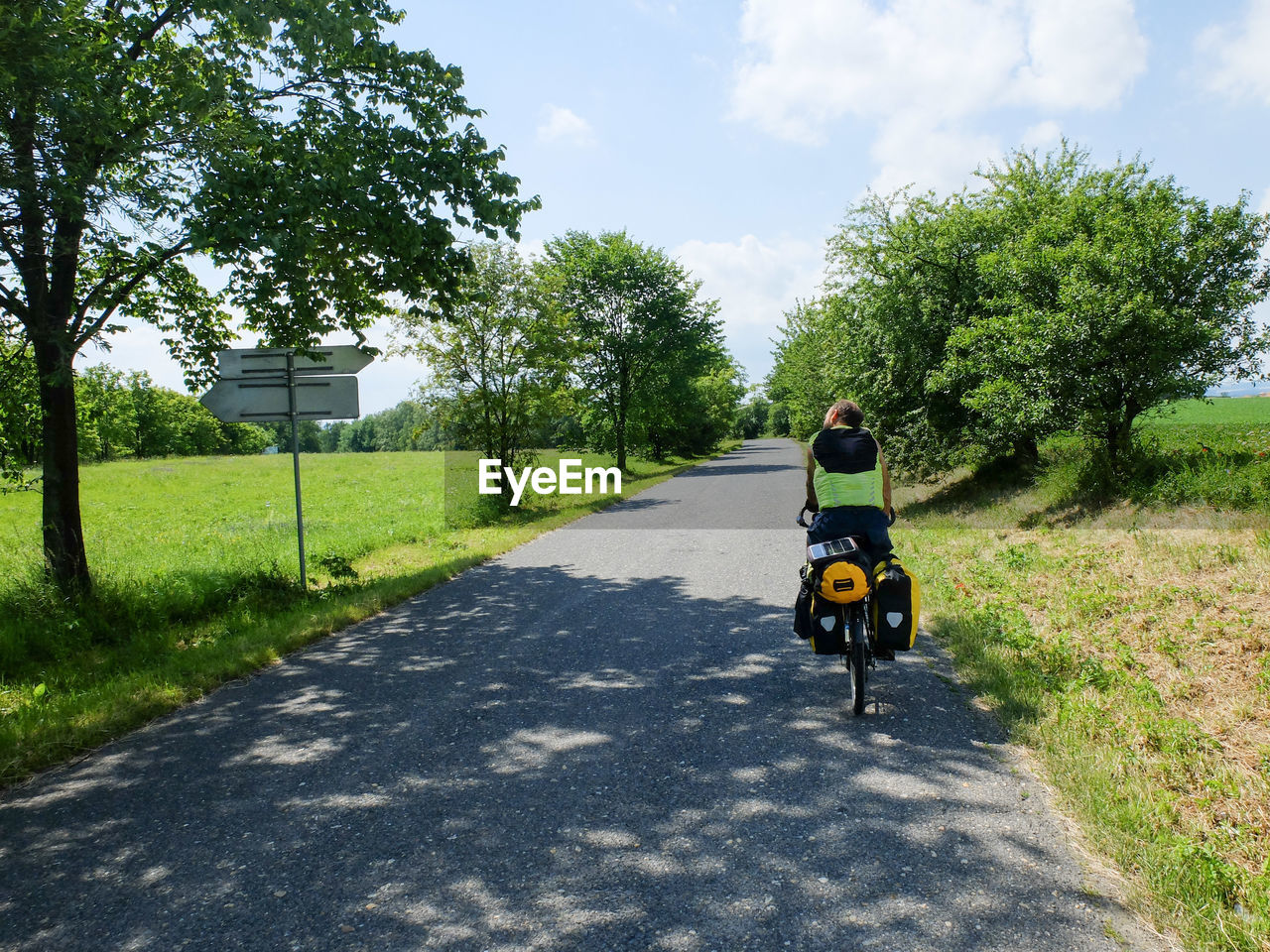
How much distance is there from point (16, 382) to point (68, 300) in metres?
1.20

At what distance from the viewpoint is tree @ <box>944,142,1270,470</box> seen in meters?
10.4

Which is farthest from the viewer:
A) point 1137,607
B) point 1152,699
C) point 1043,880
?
point 1137,607

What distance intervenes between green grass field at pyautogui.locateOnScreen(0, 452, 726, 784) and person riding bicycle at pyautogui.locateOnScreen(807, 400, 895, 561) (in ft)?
16.0

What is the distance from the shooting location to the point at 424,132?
8.84 meters

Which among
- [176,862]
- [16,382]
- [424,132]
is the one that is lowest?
[176,862]

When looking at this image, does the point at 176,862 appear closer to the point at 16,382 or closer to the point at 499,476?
the point at 16,382

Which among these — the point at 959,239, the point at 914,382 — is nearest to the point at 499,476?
the point at 914,382

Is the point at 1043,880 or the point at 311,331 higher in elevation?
the point at 311,331

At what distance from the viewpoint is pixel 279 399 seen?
9.50 meters

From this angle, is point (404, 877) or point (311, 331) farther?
point (311, 331)

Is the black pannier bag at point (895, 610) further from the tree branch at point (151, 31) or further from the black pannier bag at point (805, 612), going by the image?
the tree branch at point (151, 31)

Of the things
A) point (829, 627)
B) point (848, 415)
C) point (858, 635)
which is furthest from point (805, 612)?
point (848, 415)

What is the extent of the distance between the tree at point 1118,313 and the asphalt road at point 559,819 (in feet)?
22.4

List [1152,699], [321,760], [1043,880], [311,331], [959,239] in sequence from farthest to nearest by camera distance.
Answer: [959,239]
[311,331]
[1152,699]
[321,760]
[1043,880]
